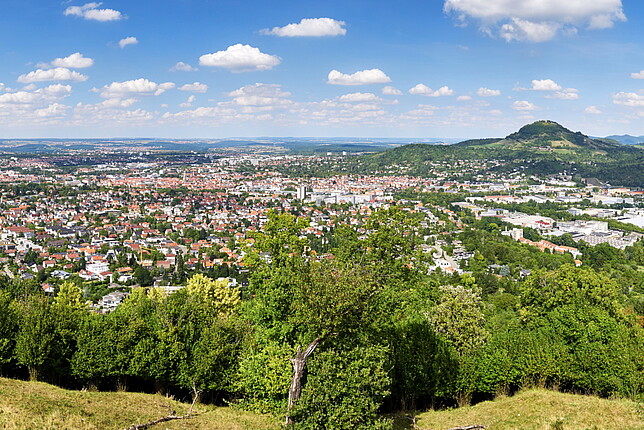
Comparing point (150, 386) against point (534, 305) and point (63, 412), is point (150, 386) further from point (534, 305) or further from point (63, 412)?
point (534, 305)

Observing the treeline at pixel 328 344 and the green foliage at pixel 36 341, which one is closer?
the treeline at pixel 328 344

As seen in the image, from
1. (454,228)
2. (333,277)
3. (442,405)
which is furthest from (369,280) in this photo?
(454,228)

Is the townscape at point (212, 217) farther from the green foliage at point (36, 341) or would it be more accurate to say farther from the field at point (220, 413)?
the green foliage at point (36, 341)

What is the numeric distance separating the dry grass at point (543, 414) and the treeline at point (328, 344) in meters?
1.36

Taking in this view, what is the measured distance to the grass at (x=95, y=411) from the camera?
14367mm

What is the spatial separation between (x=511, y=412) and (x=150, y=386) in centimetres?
1552

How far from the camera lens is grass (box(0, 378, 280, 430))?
1437cm

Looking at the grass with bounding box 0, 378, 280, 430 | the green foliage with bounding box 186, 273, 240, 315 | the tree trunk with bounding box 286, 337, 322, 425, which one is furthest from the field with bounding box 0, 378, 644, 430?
the green foliage with bounding box 186, 273, 240, 315

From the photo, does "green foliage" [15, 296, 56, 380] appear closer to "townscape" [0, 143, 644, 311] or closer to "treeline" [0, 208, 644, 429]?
"treeline" [0, 208, 644, 429]

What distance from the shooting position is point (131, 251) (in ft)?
253

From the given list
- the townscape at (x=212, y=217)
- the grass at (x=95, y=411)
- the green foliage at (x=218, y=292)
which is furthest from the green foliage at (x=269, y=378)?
the green foliage at (x=218, y=292)

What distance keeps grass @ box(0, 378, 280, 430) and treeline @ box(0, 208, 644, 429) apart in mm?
1138

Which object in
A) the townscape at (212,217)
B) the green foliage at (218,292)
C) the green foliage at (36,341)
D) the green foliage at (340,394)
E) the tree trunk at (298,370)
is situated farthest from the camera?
the townscape at (212,217)

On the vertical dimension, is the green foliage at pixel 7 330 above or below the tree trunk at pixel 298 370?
below
